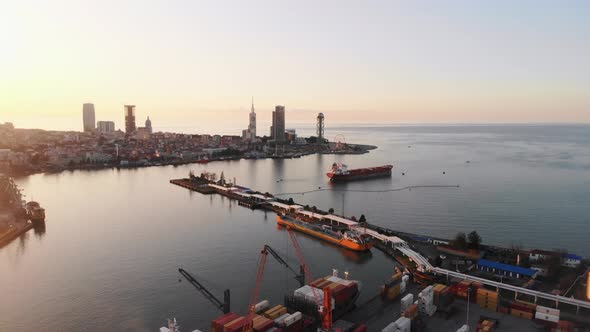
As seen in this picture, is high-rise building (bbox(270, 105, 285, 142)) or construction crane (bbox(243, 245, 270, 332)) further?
high-rise building (bbox(270, 105, 285, 142))

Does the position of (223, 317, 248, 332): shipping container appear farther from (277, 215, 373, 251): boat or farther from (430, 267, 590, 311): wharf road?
(277, 215, 373, 251): boat

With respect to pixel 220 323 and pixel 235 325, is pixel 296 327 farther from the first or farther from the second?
pixel 220 323

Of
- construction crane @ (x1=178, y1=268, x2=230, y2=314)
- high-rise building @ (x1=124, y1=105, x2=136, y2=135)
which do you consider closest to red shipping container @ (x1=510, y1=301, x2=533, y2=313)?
construction crane @ (x1=178, y1=268, x2=230, y2=314)

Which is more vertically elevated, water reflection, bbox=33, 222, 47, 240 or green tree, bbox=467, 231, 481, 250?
green tree, bbox=467, 231, 481, 250

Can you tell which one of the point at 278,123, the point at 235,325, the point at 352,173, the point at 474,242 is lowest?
the point at 235,325

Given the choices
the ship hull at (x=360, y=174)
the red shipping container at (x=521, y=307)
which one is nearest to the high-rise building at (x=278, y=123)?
the ship hull at (x=360, y=174)

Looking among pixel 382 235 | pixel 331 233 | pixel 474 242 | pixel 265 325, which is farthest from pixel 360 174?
pixel 265 325
